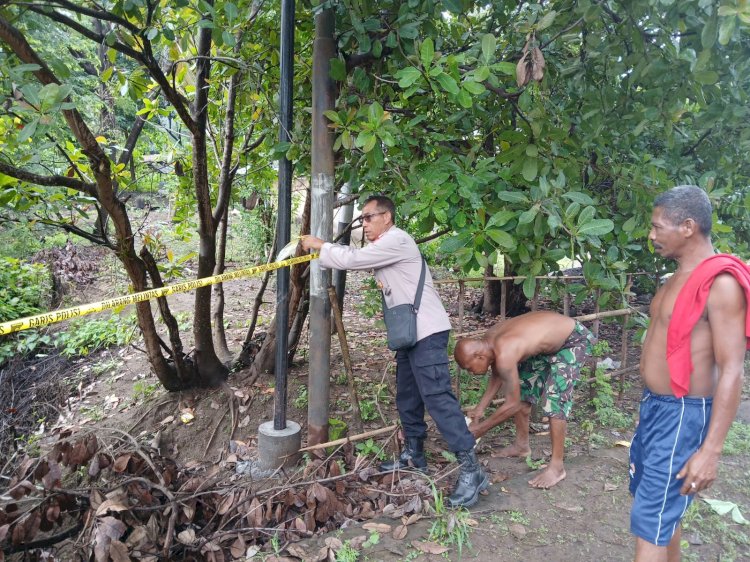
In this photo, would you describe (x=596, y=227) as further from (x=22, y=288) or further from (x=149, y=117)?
(x=22, y=288)

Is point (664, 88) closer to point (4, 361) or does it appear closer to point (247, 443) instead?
point (247, 443)

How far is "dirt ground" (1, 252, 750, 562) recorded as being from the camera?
2.87 m

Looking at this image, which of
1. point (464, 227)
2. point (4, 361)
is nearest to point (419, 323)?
point (464, 227)

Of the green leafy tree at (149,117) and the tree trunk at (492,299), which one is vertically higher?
the green leafy tree at (149,117)

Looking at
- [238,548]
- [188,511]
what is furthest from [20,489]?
[238,548]

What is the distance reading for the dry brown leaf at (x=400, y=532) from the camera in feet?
9.47

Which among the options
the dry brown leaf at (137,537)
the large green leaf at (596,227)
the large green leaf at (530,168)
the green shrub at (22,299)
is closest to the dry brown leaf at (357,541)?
the dry brown leaf at (137,537)

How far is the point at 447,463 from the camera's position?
3.85m

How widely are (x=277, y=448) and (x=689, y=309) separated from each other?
2.56 metres

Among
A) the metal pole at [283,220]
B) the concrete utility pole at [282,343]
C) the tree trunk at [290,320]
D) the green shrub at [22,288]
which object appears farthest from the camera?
the green shrub at [22,288]

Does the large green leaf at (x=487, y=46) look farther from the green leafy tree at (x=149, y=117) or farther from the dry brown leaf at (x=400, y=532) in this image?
the dry brown leaf at (x=400, y=532)

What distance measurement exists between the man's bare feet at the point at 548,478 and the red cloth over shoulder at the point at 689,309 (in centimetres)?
158

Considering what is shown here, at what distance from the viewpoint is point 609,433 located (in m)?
4.50

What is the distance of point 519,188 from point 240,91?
267 centimetres
